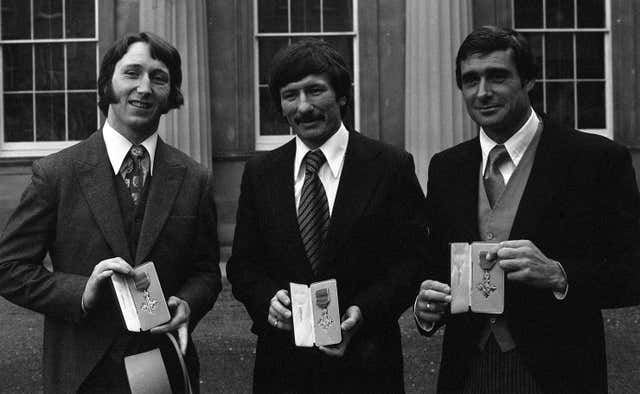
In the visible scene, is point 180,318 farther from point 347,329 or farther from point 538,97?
point 538,97

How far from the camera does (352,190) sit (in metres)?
3.57

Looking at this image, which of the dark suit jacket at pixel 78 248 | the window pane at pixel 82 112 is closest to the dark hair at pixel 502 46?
the dark suit jacket at pixel 78 248

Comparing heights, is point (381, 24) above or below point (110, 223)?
above

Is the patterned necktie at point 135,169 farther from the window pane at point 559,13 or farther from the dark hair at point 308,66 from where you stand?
the window pane at point 559,13

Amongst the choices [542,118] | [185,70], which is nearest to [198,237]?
[542,118]

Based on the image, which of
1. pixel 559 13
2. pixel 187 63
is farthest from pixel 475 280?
pixel 559 13

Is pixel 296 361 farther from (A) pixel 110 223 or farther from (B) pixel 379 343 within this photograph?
(A) pixel 110 223

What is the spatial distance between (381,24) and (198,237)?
8.91m

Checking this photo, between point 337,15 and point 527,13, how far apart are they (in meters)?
2.58

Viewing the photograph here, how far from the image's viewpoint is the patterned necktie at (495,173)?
131 inches

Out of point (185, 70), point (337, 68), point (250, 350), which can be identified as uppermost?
point (185, 70)

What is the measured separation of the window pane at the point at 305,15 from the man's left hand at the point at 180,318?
9239mm

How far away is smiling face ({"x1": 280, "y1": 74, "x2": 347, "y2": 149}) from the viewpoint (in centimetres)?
350

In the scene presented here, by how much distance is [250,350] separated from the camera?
24.5 feet
